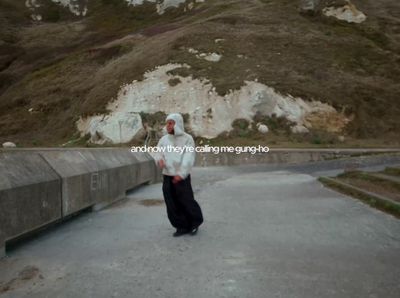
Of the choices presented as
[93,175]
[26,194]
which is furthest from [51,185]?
[93,175]

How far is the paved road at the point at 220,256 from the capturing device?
181 inches

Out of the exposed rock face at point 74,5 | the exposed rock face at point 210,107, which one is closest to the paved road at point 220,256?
the exposed rock face at point 210,107

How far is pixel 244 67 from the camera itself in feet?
118

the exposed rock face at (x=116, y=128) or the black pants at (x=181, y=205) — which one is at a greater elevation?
the black pants at (x=181, y=205)

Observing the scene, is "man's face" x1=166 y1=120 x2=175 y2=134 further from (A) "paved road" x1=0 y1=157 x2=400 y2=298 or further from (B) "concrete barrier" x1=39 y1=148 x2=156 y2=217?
Result: (B) "concrete barrier" x1=39 y1=148 x2=156 y2=217

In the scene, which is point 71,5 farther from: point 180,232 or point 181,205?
point 180,232

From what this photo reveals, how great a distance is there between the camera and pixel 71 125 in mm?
35344

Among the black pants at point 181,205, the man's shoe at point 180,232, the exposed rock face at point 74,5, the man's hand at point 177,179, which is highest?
the exposed rock face at point 74,5

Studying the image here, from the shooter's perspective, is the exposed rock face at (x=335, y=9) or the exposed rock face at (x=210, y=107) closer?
the exposed rock face at (x=210, y=107)

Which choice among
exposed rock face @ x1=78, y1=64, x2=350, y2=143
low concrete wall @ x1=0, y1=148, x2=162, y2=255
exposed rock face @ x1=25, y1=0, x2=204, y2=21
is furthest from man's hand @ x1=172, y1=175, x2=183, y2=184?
exposed rock face @ x1=25, y1=0, x2=204, y2=21

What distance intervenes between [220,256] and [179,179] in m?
1.56

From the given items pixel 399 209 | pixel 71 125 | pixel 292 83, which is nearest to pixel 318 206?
pixel 399 209

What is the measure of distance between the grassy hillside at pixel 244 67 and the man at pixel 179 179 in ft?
74.1

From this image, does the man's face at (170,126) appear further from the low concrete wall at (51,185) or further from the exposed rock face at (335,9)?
the exposed rock face at (335,9)
